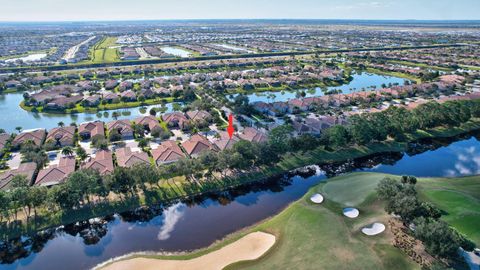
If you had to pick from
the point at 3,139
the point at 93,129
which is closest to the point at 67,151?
the point at 93,129

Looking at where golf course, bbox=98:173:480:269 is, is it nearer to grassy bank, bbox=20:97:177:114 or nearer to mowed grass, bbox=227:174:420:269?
mowed grass, bbox=227:174:420:269

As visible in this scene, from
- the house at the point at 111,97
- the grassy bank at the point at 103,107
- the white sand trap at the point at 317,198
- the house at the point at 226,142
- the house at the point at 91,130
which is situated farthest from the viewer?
the house at the point at 111,97

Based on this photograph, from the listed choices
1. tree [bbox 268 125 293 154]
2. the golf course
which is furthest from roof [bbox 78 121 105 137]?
the golf course

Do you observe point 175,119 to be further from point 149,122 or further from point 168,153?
point 168,153

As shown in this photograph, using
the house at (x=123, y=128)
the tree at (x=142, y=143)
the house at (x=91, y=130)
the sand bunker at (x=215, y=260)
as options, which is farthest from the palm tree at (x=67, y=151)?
the sand bunker at (x=215, y=260)

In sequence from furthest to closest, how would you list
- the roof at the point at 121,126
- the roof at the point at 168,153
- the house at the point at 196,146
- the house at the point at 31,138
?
the roof at the point at 121,126
the house at the point at 31,138
the house at the point at 196,146
the roof at the point at 168,153

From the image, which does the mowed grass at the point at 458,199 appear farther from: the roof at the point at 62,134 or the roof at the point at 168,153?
the roof at the point at 62,134
